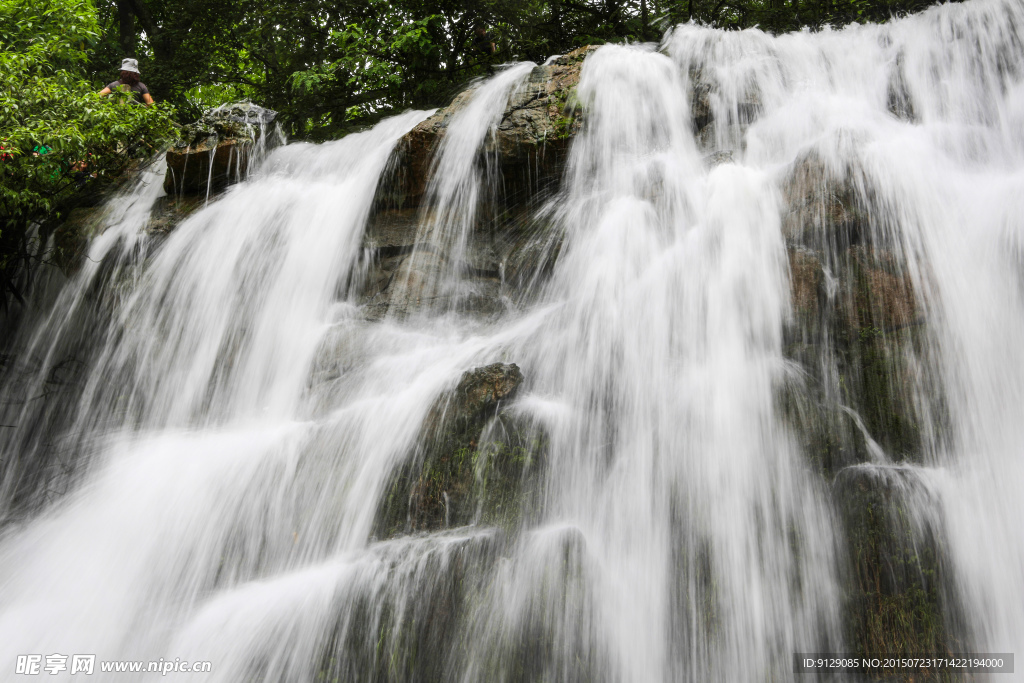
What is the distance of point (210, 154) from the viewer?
6953 millimetres

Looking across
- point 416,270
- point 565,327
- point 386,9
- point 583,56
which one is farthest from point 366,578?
point 386,9

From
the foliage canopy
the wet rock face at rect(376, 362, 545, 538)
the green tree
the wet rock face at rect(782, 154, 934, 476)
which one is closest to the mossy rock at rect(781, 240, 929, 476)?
the wet rock face at rect(782, 154, 934, 476)

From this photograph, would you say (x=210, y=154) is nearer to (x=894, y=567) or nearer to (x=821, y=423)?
(x=821, y=423)

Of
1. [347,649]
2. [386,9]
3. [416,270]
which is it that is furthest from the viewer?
[386,9]

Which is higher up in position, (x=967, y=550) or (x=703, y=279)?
(x=703, y=279)

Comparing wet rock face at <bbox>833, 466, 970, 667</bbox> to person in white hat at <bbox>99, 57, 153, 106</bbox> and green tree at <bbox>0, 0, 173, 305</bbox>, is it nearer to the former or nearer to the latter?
green tree at <bbox>0, 0, 173, 305</bbox>

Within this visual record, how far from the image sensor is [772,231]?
4.70m

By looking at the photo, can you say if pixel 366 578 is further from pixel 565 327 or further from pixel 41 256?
pixel 41 256

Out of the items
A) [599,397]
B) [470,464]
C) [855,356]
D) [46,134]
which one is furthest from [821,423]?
[46,134]

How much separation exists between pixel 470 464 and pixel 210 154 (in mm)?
5233

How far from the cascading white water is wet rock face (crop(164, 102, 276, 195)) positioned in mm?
456

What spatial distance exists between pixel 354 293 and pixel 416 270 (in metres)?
0.66

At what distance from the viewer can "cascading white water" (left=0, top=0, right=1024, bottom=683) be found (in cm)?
323

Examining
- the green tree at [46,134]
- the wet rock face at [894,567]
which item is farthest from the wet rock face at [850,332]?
the green tree at [46,134]
